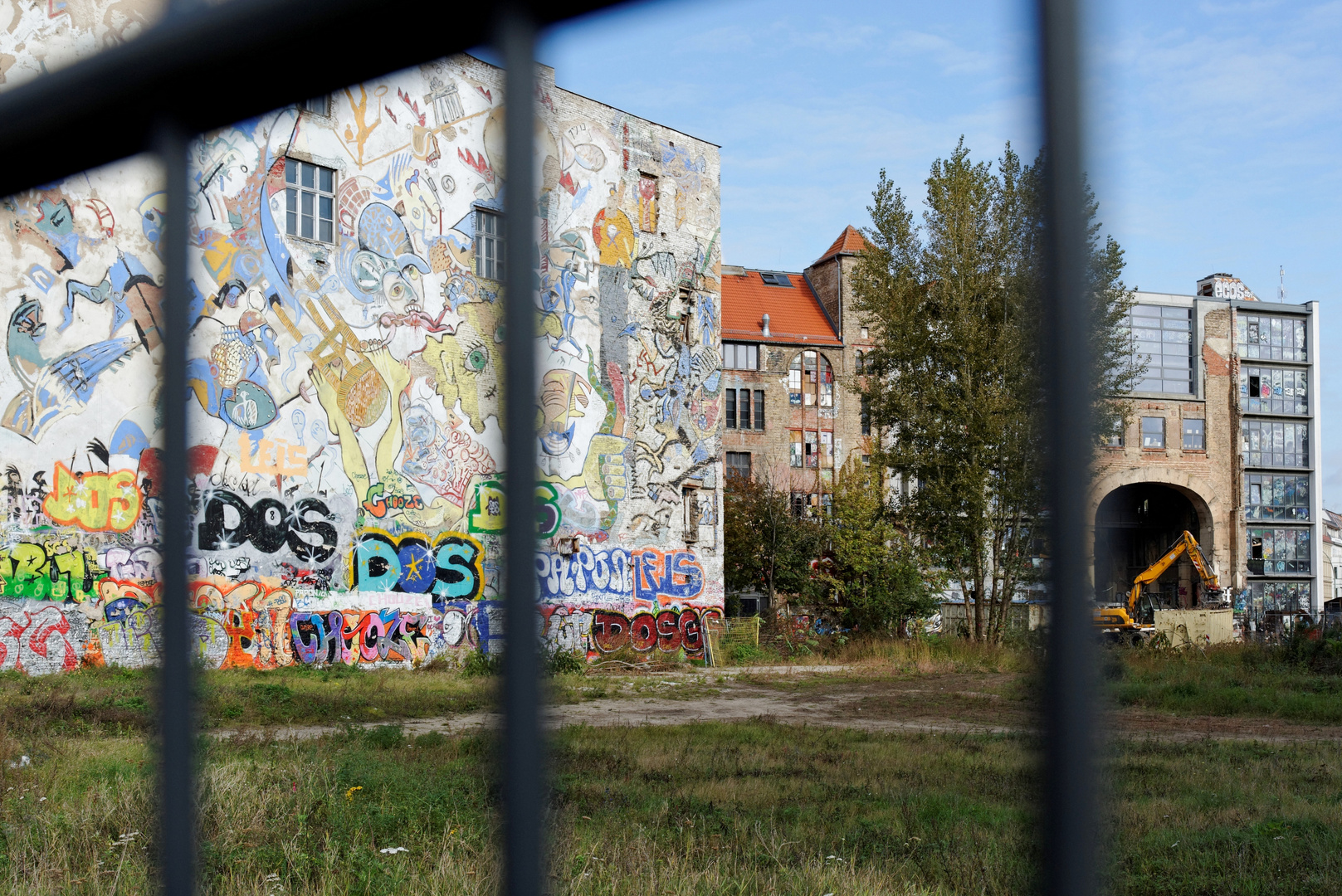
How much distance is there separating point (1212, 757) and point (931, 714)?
441cm

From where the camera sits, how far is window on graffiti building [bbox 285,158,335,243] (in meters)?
17.6

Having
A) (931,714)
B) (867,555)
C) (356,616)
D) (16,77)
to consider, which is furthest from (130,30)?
(867,555)

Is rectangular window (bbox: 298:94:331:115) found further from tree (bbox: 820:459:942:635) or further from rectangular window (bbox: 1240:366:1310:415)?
rectangular window (bbox: 1240:366:1310:415)

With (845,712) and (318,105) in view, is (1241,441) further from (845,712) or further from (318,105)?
(318,105)

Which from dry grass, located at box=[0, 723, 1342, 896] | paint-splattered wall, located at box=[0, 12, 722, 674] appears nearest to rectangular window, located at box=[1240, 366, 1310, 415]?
paint-splattered wall, located at box=[0, 12, 722, 674]

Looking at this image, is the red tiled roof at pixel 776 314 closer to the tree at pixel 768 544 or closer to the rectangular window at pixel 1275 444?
the tree at pixel 768 544

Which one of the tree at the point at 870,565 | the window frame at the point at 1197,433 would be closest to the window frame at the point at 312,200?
the tree at the point at 870,565

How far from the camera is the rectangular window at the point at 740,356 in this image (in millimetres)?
42719

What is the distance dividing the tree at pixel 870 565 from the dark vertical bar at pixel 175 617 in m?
28.2

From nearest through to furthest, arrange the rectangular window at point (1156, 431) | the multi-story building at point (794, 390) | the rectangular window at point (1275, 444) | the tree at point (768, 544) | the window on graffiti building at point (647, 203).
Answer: the window on graffiti building at point (647, 203)
the tree at point (768, 544)
the multi-story building at point (794, 390)
the rectangular window at point (1156, 431)
the rectangular window at point (1275, 444)

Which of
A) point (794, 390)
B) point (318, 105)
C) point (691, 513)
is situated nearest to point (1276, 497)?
point (794, 390)

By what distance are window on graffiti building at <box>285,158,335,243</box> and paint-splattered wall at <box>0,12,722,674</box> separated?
40mm

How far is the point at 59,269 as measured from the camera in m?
14.7

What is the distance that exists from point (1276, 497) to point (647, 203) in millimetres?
42775
